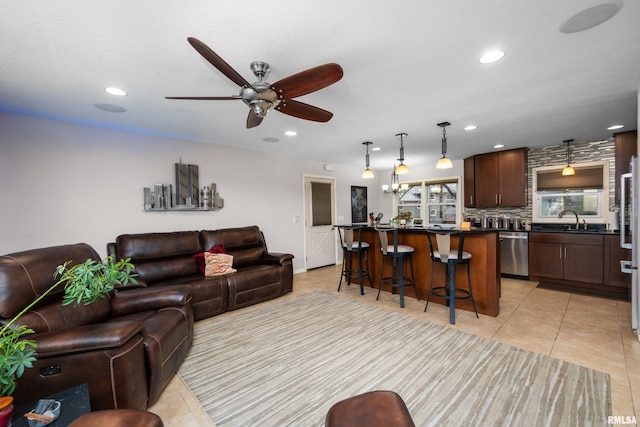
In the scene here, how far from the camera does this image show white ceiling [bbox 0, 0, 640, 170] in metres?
1.53

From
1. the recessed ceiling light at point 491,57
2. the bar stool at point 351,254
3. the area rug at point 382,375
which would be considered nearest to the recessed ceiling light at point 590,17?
the recessed ceiling light at point 491,57

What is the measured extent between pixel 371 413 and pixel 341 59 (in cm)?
218

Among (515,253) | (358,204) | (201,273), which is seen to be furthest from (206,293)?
(515,253)

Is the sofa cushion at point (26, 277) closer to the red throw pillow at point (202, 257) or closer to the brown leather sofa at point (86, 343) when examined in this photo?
the brown leather sofa at point (86, 343)

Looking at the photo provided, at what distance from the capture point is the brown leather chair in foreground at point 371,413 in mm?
1005

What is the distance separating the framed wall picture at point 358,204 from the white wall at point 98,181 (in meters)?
2.63

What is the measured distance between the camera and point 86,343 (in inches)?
59.7

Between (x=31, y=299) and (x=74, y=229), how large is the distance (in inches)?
78.7

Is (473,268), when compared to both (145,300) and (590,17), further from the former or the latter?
(145,300)

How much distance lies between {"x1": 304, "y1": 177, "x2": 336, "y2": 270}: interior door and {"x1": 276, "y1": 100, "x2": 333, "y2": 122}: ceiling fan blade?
354 centimetres

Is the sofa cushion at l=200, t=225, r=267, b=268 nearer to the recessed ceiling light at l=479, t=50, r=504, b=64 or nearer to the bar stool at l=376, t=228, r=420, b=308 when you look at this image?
the bar stool at l=376, t=228, r=420, b=308

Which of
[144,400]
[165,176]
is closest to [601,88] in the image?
[144,400]

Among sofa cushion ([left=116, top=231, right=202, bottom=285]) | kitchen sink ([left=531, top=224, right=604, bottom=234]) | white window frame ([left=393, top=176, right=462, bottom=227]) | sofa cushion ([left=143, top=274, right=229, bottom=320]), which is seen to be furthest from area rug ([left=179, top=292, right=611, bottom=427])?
white window frame ([left=393, top=176, right=462, bottom=227])

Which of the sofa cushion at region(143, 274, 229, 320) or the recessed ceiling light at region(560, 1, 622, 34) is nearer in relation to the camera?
the recessed ceiling light at region(560, 1, 622, 34)
